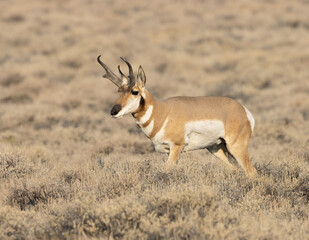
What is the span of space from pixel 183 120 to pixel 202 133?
38 cm

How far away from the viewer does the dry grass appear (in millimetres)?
4723

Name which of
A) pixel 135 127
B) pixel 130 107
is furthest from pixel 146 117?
pixel 135 127

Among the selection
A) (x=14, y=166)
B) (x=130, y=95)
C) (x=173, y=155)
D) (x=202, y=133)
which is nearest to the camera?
(x=130, y=95)

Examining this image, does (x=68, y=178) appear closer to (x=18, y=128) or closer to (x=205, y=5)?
(x=18, y=128)

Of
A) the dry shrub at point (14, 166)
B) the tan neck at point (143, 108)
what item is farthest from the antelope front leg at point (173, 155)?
the dry shrub at point (14, 166)

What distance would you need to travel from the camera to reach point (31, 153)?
8461 millimetres

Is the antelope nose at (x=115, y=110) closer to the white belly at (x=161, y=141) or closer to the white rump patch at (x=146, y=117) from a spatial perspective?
the white rump patch at (x=146, y=117)

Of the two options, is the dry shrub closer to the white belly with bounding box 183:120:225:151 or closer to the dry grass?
the dry grass

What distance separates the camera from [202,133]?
6.79 meters

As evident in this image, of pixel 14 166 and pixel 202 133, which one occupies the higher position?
pixel 202 133

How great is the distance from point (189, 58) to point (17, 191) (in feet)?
46.9

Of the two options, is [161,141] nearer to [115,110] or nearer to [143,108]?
[143,108]

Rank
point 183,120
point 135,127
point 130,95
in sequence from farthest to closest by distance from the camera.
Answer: point 135,127
point 183,120
point 130,95

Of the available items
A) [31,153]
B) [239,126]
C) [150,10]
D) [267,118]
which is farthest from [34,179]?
[150,10]
